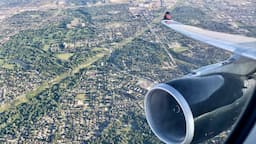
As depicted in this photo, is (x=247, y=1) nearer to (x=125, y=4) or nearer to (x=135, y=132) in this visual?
(x=125, y=4)

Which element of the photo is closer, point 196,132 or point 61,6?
point 196,132

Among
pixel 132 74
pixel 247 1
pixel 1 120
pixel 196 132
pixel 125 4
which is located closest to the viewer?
pixel 196 132

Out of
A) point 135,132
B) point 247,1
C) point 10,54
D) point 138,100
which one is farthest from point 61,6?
point 135,132

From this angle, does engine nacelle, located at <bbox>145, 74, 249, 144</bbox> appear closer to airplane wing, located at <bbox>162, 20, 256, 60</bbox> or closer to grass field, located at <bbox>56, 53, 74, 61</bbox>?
airplane wing, located at <bbox>162, 20, 256, 60</bbox>

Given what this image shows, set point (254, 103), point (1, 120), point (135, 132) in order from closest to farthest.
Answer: point (254, 103) → point (135, 132) → point (1, 120)

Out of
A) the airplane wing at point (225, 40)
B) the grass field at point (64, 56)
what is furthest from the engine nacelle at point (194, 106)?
the grass field at point (64, 56)

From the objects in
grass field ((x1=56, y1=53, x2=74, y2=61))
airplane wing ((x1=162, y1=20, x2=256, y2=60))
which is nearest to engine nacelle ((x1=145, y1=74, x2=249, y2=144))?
airplane wing ((x1=162, y1=20, x2=256, y2=60))
